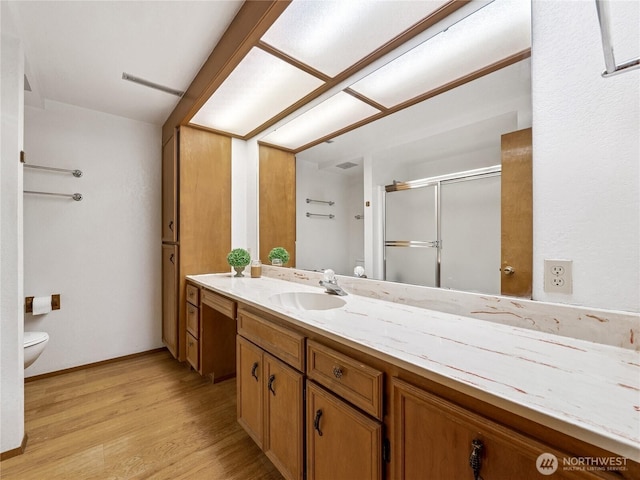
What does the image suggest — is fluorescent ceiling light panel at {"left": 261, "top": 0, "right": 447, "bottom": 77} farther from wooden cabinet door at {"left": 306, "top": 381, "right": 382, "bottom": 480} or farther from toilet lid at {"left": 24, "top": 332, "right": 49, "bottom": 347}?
toilet lid at {"left": 24, "top": 332, "right": 49, "bottom": 347}

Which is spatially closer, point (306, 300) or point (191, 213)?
point (306, 300)

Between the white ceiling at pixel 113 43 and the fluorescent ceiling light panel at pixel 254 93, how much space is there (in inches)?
8.5

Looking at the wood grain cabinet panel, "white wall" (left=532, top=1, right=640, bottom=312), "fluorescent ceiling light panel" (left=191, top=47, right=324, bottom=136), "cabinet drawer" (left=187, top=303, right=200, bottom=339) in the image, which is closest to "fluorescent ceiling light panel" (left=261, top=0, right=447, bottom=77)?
"fluorescent ceiling light panel" (left=191, top=47, right=324, bottom=136)

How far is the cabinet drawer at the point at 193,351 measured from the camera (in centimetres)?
211

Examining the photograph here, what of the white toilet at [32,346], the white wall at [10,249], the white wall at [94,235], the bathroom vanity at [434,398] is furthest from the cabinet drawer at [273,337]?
the white wall at [94,235]

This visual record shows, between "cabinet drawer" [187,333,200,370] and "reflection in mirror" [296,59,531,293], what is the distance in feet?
3.40

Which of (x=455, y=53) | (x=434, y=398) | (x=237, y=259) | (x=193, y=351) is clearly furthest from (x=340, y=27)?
(x=193, y=351)

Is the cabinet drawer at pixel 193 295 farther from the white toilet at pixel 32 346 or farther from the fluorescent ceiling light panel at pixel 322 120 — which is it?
the fluorescent ceiling light panel at pixel 322 120

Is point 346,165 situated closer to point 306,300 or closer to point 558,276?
point 306,300

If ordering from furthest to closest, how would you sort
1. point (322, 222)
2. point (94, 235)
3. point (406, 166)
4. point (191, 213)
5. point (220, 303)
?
point (94, 235) → point (191, 213) → point (322, 222) → point (220, 303) → point (406, 166)

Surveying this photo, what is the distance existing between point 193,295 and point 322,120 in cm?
166

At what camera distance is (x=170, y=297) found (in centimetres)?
248

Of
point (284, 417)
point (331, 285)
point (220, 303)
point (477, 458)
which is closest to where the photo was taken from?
point (477, 458)

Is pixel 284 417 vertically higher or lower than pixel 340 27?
lower
